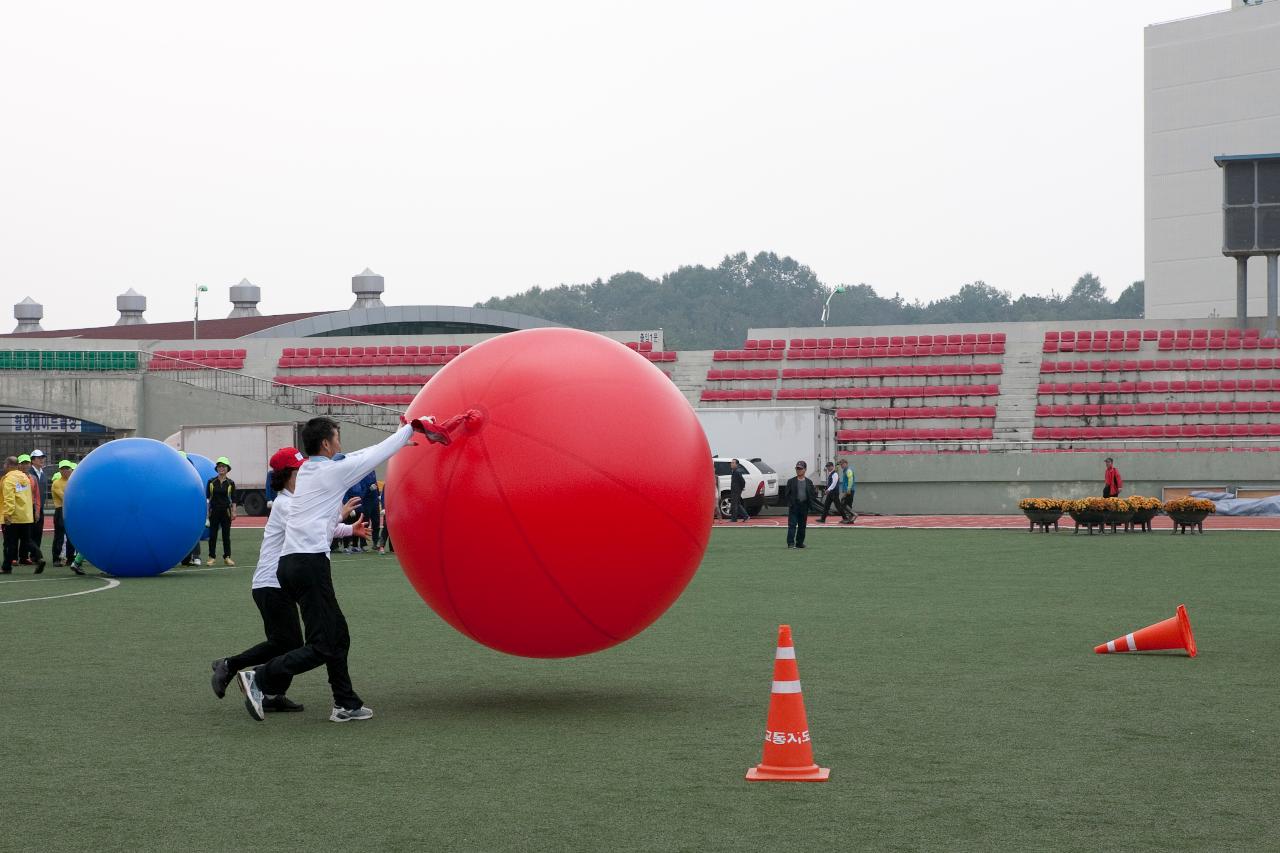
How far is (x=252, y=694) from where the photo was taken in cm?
859

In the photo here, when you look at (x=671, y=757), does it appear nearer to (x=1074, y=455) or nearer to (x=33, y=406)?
(x=1074, y=455)

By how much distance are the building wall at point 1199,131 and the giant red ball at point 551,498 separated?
5888 cm

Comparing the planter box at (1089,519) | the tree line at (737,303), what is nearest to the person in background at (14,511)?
the planter box at (1089,519)

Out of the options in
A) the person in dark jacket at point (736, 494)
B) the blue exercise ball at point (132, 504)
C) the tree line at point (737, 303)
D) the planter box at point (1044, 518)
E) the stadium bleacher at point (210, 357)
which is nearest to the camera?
the blue exercise ball at point (132, 504)

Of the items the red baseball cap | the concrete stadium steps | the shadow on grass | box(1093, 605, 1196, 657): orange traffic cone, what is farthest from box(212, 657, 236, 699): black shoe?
the concrete stadium steps

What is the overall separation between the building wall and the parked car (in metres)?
30.8

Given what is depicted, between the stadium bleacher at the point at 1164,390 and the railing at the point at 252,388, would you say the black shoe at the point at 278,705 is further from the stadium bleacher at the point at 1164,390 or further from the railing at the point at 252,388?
the railing at the point at 252,388

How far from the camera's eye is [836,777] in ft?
22.9

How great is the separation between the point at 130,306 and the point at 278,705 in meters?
71.5

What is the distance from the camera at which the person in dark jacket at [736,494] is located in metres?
37.5

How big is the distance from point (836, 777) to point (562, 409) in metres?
2.66

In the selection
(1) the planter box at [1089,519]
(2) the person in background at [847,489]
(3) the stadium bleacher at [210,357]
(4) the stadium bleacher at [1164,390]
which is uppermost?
(3) the stadium bleacher at [210,357]

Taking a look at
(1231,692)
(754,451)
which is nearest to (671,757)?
(1231,692)

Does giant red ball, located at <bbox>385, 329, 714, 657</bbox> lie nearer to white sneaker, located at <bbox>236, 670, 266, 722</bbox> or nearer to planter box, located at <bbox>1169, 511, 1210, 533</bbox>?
white sneaker, located at <bbox>236, 670, 266, 722</bbox>
